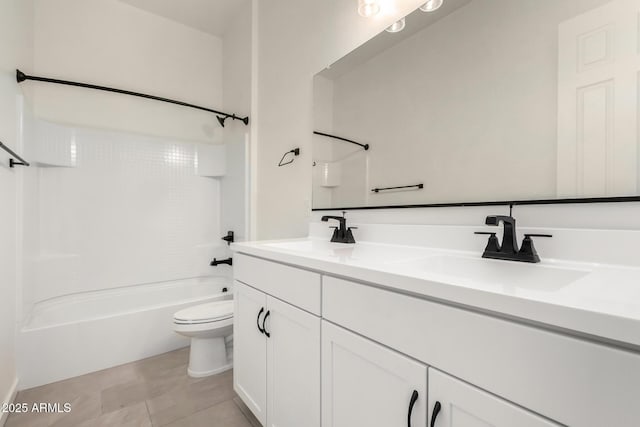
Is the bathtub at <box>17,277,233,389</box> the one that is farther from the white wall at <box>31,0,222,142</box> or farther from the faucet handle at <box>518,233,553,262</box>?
the faucet handle at <box>518,233,553,262</box>

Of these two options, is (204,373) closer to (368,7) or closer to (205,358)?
(205,358)

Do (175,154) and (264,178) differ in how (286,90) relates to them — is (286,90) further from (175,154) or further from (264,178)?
(175,154)

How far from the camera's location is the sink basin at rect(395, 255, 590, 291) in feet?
2.48

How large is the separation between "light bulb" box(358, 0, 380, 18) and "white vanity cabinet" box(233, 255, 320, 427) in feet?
4.14

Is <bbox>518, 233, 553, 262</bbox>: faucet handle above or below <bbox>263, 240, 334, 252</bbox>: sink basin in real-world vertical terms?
above

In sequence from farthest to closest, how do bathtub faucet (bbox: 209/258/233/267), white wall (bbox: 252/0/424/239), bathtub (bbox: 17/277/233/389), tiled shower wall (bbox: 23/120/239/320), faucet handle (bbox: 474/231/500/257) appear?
bathtub faucet (bbox: 209/258/233/267), tiled shower wall (bbox: 23/120/239/320), bathtub (bbox: 17/277/233/389), white wall (bbox: 252/0/424/239), faucet handle (bbox: 474/231/500/257)

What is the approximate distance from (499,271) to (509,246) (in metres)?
0.09

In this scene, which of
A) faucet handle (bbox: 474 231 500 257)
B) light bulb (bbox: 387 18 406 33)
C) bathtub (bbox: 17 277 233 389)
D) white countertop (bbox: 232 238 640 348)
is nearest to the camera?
white countertop (bbox: 232 238 640 348)

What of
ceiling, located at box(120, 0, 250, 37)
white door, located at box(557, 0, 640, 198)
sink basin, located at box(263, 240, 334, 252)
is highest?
ceiling, located at box(120, 0, 250, 37)

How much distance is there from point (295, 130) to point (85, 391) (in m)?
2.05

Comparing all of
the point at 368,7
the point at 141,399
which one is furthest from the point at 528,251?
the point at 141,399

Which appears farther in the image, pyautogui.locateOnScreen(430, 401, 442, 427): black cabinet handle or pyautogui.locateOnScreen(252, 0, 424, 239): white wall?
pyautogui.locateOnScreen(252, 0, 424, 239): white wall

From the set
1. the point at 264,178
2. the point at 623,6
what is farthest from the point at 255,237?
the point at 623,6

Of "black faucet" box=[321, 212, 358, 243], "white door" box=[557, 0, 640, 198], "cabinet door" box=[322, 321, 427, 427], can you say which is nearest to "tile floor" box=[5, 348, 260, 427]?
"cabinet door" box=[322, 321, 427, 427]
